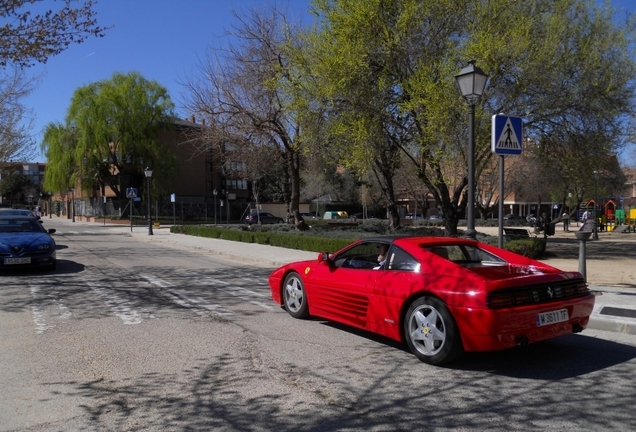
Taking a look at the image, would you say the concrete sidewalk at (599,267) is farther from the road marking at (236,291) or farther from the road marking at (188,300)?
the road marking at (188,300)

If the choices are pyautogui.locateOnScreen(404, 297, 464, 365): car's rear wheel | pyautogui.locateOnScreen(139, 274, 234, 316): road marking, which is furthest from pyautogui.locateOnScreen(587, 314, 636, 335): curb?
pyautogui.locateOnScreen(139, 274, 234, 316): road marking

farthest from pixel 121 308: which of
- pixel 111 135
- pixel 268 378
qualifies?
pixel 111 135

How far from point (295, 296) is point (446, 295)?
2905 millimetres

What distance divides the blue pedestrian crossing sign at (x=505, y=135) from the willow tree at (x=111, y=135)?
4558cm

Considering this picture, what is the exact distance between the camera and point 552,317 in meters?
5.51

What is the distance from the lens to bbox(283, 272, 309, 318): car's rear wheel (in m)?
7.66

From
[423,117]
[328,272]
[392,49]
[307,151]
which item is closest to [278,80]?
[307,151]

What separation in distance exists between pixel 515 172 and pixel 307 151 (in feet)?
96.9

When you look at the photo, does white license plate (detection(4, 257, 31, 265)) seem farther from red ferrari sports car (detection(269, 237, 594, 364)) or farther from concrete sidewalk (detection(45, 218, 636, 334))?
red ferrari sports car (detection(269, 237, 594, 364))

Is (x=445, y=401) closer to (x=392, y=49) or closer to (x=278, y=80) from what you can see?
(x=392, y=49)

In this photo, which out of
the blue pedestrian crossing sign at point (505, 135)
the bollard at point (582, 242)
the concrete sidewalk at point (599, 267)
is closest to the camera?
the concrete sidewalk at point (599, 267)

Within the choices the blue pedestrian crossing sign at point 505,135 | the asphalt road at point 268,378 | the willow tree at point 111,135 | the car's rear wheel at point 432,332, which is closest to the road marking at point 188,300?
the asphalt road at point 268,378

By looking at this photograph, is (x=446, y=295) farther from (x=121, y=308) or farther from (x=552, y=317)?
(x=121, y=308)

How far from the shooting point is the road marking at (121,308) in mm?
7875
